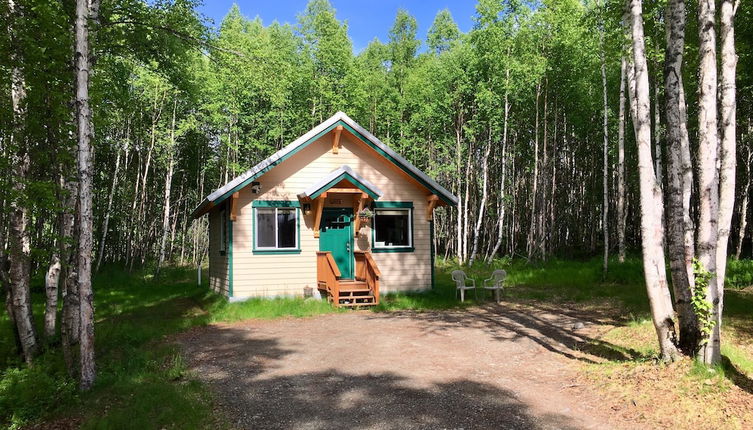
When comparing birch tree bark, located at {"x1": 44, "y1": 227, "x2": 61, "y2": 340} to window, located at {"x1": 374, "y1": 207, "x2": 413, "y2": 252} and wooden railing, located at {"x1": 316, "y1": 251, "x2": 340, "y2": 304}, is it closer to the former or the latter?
wooden railing, located at {"x1": 316, "y1": 251, "x2": 340, "y2": 304}

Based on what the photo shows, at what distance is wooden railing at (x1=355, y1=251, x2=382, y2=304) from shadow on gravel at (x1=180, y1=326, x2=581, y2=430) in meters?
5.42

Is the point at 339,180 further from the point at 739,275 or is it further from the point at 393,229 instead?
the point at 739,275

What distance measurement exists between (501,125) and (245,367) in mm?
19592

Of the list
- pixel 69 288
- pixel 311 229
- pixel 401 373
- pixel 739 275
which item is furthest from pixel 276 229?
pixel 739 275

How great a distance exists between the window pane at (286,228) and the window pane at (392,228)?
2365 mm

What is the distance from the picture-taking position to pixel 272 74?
26.1ft

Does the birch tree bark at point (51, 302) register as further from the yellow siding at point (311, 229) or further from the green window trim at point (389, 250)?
the green window trim at point (389, 250)

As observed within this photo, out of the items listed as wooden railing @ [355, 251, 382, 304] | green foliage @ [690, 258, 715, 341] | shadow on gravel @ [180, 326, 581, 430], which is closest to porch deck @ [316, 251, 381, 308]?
wooden railing @ [355, 251, 382, 304]

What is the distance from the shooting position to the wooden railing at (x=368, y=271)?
12055mm

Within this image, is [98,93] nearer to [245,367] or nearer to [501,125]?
[245,367]

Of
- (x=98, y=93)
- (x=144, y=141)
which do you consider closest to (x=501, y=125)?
(x=144, y=141)

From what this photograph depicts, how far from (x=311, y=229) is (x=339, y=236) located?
0.82 m

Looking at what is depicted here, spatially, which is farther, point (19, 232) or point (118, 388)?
point (19, 232)

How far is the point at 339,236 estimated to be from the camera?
1342 cm
